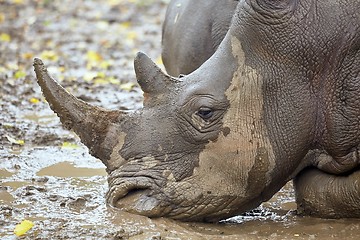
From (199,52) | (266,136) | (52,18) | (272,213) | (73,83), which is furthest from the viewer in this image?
(52,18)

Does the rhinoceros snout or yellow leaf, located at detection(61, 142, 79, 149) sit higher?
yellow leaf, located at detection(61, 142, 79, 149)

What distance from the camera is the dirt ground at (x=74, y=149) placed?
539cm

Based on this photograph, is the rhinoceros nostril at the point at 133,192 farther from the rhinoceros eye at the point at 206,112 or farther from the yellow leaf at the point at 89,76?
the yellow leaf at the point at 89,76

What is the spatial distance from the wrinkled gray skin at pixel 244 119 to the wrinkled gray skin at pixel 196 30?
1.15 m

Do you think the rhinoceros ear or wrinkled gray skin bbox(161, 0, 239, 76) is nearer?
the rhinoceros ear

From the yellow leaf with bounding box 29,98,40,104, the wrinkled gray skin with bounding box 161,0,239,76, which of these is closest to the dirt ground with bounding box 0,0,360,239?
the yellow leaf with bounding box 29,98,40,104

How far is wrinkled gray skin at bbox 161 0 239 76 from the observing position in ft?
21.9

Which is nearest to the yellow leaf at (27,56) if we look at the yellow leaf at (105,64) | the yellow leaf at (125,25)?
the yellow leaf at (105,64)

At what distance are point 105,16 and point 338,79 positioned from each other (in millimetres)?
9693

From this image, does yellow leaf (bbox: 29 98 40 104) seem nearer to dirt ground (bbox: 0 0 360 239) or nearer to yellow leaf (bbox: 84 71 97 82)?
dirt ground (bbox: 0 0 360 239)

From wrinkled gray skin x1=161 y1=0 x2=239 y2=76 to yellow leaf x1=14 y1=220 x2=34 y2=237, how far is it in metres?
2.02

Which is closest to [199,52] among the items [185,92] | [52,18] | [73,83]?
[185,92]

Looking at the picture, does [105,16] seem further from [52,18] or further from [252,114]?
[252,114]

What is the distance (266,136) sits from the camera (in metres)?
5.36
